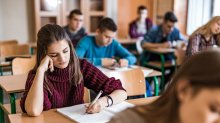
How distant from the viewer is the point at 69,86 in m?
1.86

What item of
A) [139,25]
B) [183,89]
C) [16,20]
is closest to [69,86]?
[183,89]

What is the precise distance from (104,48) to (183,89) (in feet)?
8.90

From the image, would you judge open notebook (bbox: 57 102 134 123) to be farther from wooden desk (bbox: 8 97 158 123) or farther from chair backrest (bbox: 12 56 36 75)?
chair backrest (bbox: 12 56 36 75)

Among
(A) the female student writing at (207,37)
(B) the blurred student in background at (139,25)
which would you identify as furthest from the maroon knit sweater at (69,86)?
(B) the blurred student in background at (139,25)

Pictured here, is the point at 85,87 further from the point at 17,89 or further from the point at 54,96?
the point at 17,89

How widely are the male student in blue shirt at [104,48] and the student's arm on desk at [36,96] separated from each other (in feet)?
5.13

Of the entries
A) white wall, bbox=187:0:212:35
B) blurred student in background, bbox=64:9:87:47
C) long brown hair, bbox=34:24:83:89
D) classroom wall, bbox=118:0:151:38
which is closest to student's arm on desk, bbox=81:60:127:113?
long brown hair, bbox=34:24:83:89

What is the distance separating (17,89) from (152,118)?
1.62 meters

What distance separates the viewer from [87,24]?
600 centimetres

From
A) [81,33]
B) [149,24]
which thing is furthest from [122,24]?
[81,33]

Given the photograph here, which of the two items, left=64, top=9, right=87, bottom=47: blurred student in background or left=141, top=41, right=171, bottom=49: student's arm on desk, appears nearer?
left=64, top=9, right=87, bottom=47: blurred student in background

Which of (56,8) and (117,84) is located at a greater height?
(56,8)

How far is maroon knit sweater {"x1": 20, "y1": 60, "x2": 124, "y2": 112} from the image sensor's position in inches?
69.6

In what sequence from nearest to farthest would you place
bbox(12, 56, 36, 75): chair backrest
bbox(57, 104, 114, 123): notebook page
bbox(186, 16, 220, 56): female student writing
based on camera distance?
bbox(57, 104, 114, 123): notebook page, bbox(12, 56, 36, 75): chair backrest, bbox(186, 16, 220, 56): female student writing
